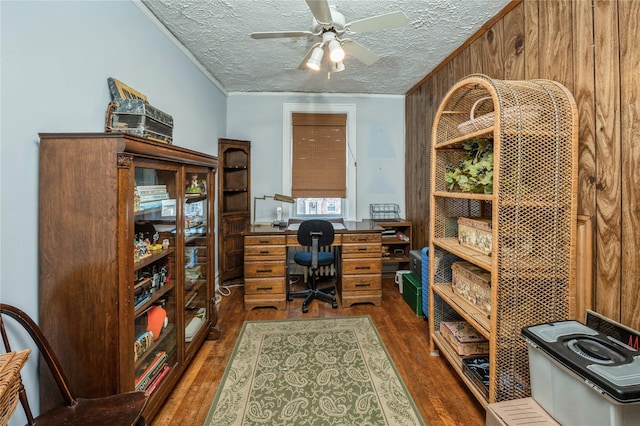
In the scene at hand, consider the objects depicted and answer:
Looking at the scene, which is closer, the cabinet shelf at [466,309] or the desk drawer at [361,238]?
the cabinet shelf at [466,309]

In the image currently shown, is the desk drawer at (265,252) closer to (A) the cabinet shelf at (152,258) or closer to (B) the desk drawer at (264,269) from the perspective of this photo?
(B) the desk drawer at (264,269)

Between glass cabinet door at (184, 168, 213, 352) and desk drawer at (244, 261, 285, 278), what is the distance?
575mm

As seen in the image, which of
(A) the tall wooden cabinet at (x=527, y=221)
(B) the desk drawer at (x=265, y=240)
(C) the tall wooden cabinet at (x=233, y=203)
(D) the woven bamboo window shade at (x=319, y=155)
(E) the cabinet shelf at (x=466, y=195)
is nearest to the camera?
(A) the tall wooden cabinet at (x=527, y=221)

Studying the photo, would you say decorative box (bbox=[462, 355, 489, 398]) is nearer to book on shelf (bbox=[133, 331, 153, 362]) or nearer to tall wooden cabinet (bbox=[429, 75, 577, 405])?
tall wooden cabinet (bbox=[429, 75, 577, 405])

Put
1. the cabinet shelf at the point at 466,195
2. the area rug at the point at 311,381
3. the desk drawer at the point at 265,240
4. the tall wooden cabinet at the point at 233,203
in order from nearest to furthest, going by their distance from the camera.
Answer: the cabinet shelf at the point at 466,195, the area rug at the point at 311,381, the desk drawer at the point at 265,240, the tall wooden cabinet at the point at 233,203

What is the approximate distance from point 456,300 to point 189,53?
121 inches

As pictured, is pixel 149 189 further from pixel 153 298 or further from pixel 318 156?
pixel 318 156

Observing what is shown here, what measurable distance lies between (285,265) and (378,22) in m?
2.21

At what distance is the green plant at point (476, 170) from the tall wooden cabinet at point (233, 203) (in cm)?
246

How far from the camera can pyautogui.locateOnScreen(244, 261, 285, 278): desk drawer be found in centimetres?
287

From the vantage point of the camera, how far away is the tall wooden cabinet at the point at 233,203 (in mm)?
3451

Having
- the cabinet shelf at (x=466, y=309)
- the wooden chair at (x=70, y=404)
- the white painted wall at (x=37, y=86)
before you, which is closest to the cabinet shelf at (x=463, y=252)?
the cabinet shelf at (x=466, y=309)

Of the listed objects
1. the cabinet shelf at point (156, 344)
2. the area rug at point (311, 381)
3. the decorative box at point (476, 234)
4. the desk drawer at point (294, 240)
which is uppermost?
the decorative box at point (476, 234)

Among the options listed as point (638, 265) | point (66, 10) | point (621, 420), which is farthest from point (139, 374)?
point (638, 265)
